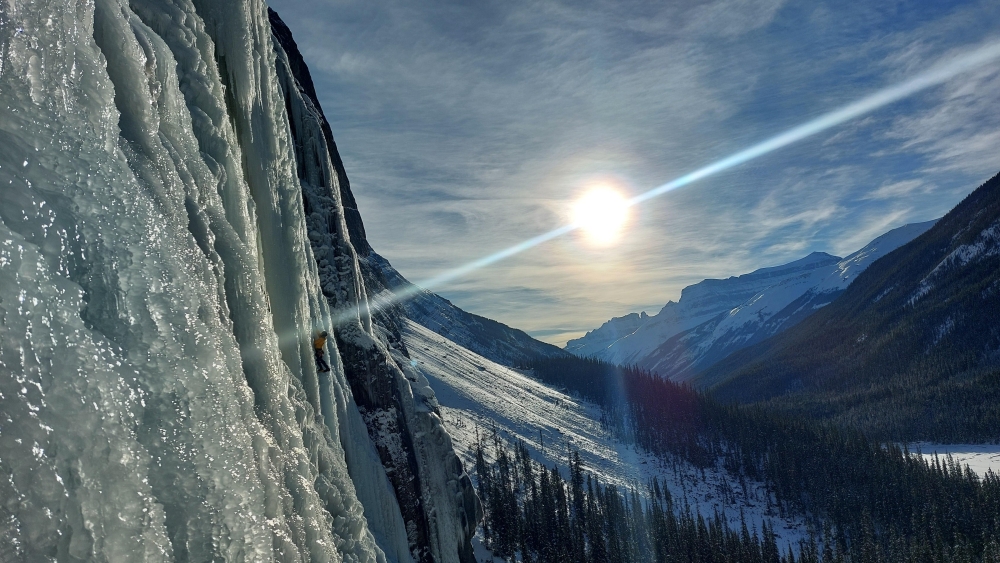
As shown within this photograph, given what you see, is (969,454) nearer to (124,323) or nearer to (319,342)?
(319,342)

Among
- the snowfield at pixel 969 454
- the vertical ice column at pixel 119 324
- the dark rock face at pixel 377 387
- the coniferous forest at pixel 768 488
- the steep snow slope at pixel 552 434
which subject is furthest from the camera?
the snowfield at pixel 969 454

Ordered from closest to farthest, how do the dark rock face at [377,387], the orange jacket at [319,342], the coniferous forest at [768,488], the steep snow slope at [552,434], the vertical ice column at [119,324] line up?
the vertical ice column at [119,324]
the orange jacket at [319,342]
the dark rock face at [377,387]
the coniferous forest at [768,488]
the steep snow slope at [552,434]

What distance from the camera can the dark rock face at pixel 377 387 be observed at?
66.9 feet

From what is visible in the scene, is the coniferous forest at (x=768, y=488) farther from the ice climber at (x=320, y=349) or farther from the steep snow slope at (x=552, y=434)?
the ice climber at (x=320, y=349)

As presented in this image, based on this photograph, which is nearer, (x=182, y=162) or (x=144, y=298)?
(x=144, y=298)

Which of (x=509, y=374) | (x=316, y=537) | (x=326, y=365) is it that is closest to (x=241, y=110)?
(x=326, y=365)

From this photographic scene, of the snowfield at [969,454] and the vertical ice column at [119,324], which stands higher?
the vertical ice column at [119,324]

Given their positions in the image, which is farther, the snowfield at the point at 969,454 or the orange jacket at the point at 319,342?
the snowfield at the point at 969,454

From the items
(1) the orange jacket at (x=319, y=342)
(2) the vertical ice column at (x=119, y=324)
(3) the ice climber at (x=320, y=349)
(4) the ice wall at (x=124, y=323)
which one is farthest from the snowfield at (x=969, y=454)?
(2) the vertical ice column at (x=119, y=324)

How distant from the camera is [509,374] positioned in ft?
563

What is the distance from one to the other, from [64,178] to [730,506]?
124996 millimetres

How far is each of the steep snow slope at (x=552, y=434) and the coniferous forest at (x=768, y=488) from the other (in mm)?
4588

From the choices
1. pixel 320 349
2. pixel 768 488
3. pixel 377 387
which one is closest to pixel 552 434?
pixel 768 488

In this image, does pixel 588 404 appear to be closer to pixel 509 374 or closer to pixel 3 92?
pixel 509 374
